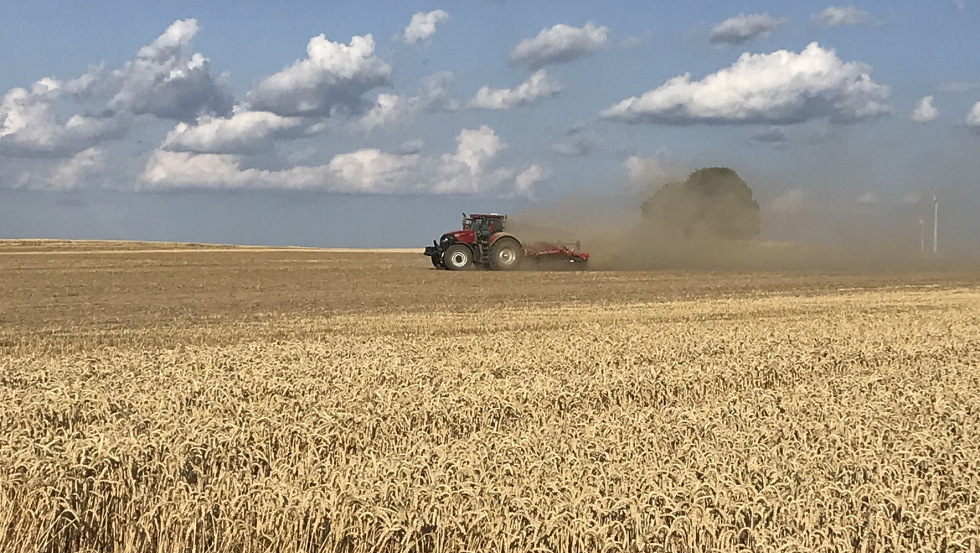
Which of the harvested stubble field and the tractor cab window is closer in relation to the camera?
the harvested stubble field

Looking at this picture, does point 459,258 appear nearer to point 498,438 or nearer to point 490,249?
point 490,249

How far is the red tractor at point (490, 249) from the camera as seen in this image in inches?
1396

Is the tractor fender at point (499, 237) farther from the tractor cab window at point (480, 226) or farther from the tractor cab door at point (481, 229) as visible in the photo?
the tractor cab window at point (480, 226)

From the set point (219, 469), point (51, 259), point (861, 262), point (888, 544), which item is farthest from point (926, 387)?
point (51, 259)

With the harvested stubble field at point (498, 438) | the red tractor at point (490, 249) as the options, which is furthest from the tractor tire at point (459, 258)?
the harvested stubble field at point (498, 438)

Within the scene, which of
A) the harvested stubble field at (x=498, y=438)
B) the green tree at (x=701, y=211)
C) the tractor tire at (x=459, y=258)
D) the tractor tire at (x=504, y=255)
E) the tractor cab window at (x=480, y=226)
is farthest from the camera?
the green tree at (x=701, y=211)

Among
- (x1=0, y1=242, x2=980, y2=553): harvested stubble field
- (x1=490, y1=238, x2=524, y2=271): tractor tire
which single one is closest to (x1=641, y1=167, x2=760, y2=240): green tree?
(x1=490, y1=238, x2=524, y2=271): tractor tire

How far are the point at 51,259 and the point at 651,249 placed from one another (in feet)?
88.9

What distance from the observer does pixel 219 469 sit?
22.8 feet

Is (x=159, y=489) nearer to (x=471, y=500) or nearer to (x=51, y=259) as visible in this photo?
(x=471, y=500)

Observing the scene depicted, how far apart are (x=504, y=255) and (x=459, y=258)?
167cm

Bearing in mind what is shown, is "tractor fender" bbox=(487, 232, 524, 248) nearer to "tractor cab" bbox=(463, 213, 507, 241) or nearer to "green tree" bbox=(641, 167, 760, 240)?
"tractor cab" bbox=(463, 213, 507, 241)

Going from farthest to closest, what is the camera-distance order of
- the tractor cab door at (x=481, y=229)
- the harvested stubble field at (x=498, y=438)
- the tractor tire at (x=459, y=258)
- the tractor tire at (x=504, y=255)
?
1. the tractor tire at (x=459, y=258)
2. the tractor cab door at (x=481, y=229)
3. the tractor tire at (x=504, y=255)
4. the harvested stubble field at (x=498, y=438)

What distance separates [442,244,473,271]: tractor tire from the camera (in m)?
35.9
